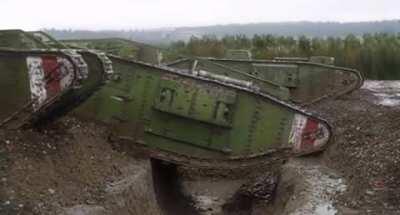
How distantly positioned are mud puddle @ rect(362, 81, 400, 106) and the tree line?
10.4 ft

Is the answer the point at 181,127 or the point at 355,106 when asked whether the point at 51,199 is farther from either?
the point at 355,106

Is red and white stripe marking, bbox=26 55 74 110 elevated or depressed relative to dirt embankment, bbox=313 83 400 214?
elevated

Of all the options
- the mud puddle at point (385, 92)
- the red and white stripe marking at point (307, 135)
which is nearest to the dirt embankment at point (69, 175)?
the red and white stripe marking at point (307, 135)

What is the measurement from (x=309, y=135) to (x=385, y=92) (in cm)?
973

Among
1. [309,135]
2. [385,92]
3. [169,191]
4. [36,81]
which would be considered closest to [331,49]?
A: [385,92]

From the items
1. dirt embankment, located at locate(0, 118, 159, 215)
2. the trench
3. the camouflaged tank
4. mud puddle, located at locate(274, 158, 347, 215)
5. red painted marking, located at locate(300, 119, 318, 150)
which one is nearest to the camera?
dirt embankment, located at locate(0, 118, 159, 215)

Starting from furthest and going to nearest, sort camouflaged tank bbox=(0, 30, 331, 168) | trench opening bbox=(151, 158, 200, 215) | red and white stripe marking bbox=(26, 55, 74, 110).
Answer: trench opening bbox=(151, 158, 200, 215) → camouflaged tank bbox=(0, 30, 331, 168) → red and white stripe marking bbox=(26, 55, 74, 110)

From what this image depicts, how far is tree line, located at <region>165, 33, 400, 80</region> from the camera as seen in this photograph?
25375mm

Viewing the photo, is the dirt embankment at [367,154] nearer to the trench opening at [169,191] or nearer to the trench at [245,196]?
the trench at [245,196]

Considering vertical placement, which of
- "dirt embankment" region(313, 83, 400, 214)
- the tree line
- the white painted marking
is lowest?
the tree line

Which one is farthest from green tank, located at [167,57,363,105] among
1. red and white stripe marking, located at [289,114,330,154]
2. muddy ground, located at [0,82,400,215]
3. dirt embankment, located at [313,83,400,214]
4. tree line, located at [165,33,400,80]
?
tree line, located at [165,33,400,80]

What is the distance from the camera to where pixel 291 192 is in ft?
31.3

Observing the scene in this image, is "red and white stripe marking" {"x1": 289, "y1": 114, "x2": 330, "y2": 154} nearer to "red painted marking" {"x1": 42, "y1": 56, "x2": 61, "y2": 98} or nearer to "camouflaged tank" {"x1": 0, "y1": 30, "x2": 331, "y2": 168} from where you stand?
"camouflaged tank" {"x1": 0, "y1": 30, "x2": 331, "y2": 168}

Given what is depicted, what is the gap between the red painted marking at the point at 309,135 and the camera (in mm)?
9889
